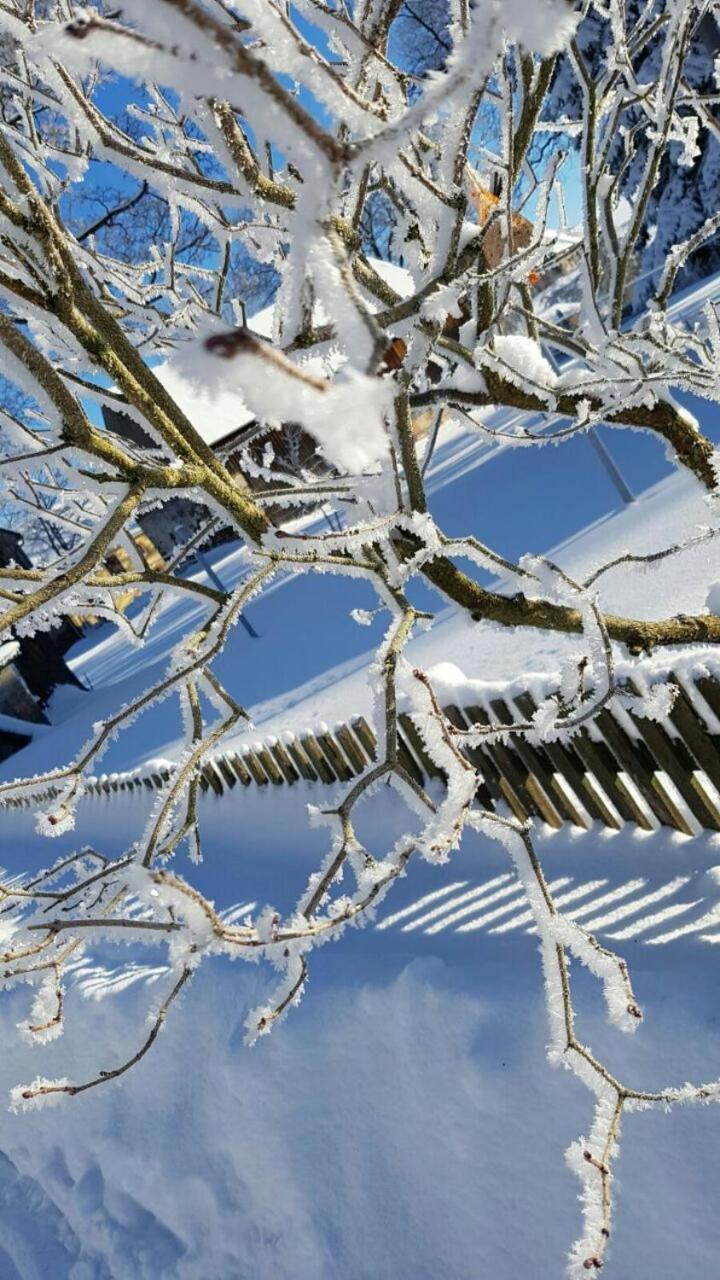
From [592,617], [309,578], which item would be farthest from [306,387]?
[309,578]

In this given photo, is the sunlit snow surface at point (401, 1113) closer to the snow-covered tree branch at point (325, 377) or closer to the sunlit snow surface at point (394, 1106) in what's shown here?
the sunlit snow surface at point (394, 1106)

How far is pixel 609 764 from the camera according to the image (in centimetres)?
346

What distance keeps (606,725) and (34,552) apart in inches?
1728

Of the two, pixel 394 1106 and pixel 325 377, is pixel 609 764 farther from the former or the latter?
pixel 325 377

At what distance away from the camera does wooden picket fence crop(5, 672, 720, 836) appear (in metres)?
3.09

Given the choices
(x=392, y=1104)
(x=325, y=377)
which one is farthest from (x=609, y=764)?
(x=325, y=377)

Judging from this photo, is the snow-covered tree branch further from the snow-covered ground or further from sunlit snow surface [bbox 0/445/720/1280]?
sunlit snow surface [bbox 0/445/720/1280]

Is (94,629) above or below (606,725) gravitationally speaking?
above

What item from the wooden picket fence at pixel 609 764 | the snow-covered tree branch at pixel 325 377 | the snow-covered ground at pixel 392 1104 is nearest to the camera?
the snow-covered tree branch at pixel 325 377

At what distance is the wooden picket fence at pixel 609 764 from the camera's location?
3.09 m

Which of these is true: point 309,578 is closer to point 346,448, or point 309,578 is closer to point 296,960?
point 296,960

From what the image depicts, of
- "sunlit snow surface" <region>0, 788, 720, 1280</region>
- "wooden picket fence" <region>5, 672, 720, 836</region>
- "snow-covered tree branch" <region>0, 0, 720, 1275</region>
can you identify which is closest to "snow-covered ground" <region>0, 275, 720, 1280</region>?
"sunlit snow surface" <region>0, 788, 720, 1280</region>

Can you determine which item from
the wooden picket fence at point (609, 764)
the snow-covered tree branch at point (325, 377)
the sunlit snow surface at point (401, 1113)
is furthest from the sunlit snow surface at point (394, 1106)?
the snow-covered tree branch at point (325, 377)

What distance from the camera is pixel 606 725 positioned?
3359 mm
